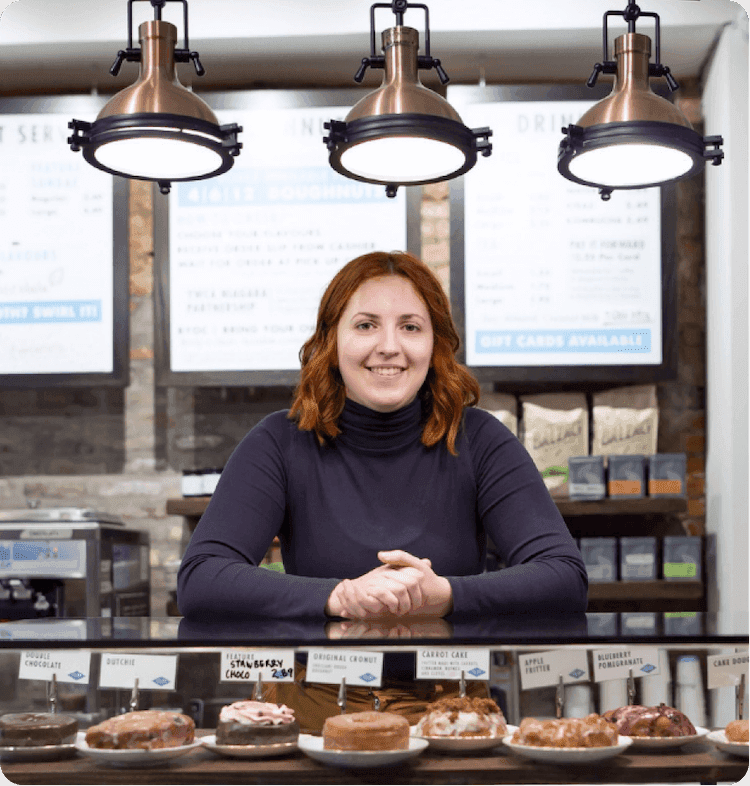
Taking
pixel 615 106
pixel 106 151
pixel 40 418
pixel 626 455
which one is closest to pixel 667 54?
pixel 626 455

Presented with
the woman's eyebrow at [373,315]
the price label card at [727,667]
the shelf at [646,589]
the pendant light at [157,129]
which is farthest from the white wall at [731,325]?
the price label card at [727,667]

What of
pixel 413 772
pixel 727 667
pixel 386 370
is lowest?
pixel 413 772

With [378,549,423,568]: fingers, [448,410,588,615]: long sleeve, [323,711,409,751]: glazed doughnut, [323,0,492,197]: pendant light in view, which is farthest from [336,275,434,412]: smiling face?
[323,711,409,751]: glazed doughnut

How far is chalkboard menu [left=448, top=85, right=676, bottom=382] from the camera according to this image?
3982 mm

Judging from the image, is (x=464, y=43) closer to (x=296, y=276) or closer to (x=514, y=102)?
(x=514, y=102)

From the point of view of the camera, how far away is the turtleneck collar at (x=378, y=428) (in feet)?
6.53

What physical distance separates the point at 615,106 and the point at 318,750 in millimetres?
1485

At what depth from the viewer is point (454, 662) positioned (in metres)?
1.35

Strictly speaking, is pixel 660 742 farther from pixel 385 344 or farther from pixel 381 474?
pixel 385 344

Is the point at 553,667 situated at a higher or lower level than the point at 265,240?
lower

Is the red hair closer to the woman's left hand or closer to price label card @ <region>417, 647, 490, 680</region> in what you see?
the woman's left hand

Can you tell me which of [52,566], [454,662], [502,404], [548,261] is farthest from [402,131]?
[52,566]

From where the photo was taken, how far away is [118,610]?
386cm

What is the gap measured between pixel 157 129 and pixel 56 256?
2330mm
